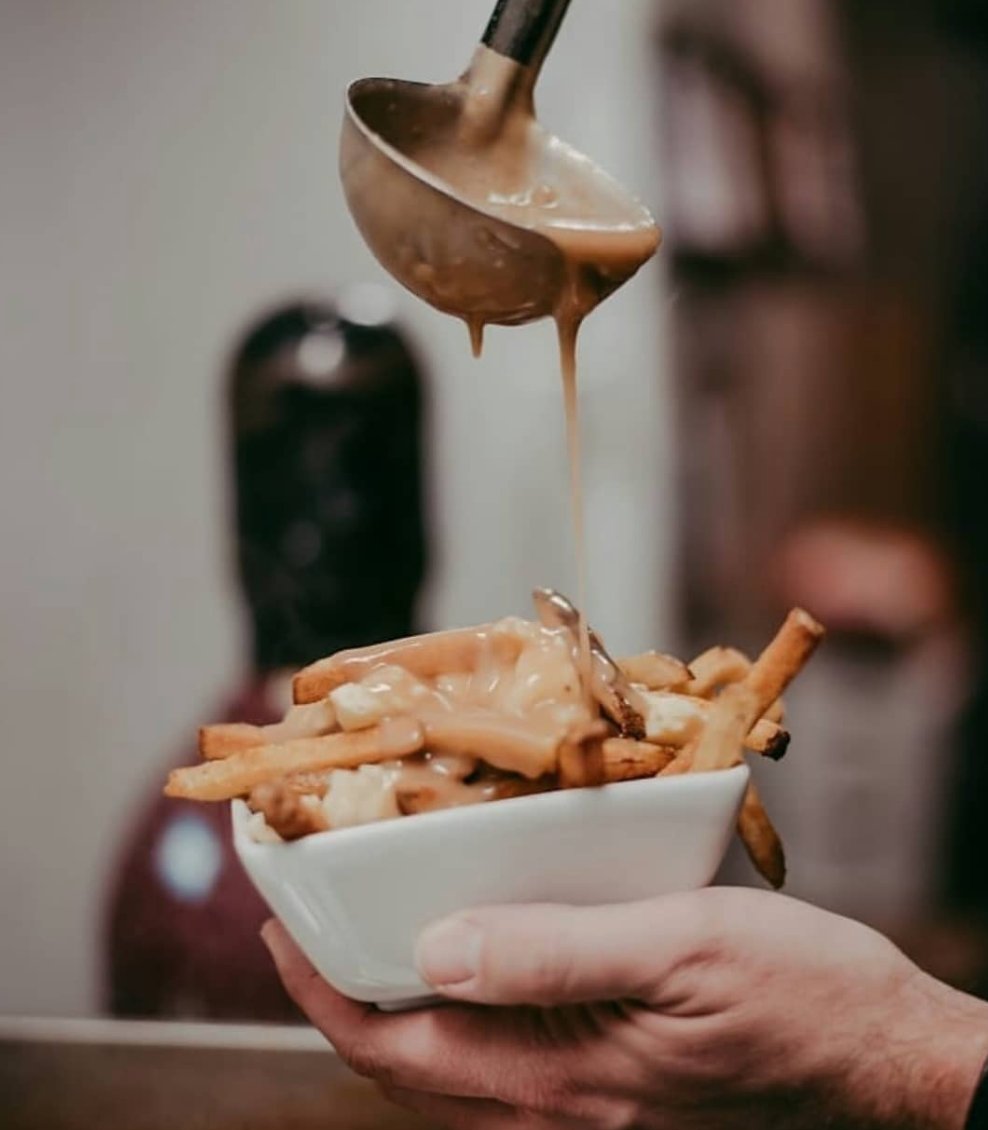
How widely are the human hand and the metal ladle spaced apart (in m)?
0.43

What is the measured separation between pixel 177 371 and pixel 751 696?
6.90 ft

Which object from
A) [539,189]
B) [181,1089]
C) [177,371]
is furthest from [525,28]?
[177,371]

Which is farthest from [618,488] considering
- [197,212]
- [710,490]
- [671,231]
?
[197,212]

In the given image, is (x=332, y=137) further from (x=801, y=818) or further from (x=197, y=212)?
(x=801, y=818)

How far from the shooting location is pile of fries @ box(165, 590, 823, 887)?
1.03m

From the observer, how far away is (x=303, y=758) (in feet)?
3.47

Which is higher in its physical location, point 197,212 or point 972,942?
point 197,212

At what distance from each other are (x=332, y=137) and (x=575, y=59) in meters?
0.47

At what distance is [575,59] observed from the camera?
2938mm

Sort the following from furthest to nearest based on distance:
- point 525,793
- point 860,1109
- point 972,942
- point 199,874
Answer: point 972,942 < point 199,874 < point 860,1109 < point 525,793

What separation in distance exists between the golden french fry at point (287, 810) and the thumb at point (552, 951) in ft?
0.38

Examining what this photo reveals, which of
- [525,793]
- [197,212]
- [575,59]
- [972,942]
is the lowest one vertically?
[972,942]

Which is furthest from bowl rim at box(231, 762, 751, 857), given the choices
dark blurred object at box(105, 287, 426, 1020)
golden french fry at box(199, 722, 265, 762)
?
dark blurred object at box(105, 287, 426, 1020)

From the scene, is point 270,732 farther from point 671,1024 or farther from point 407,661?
point 671,1024
